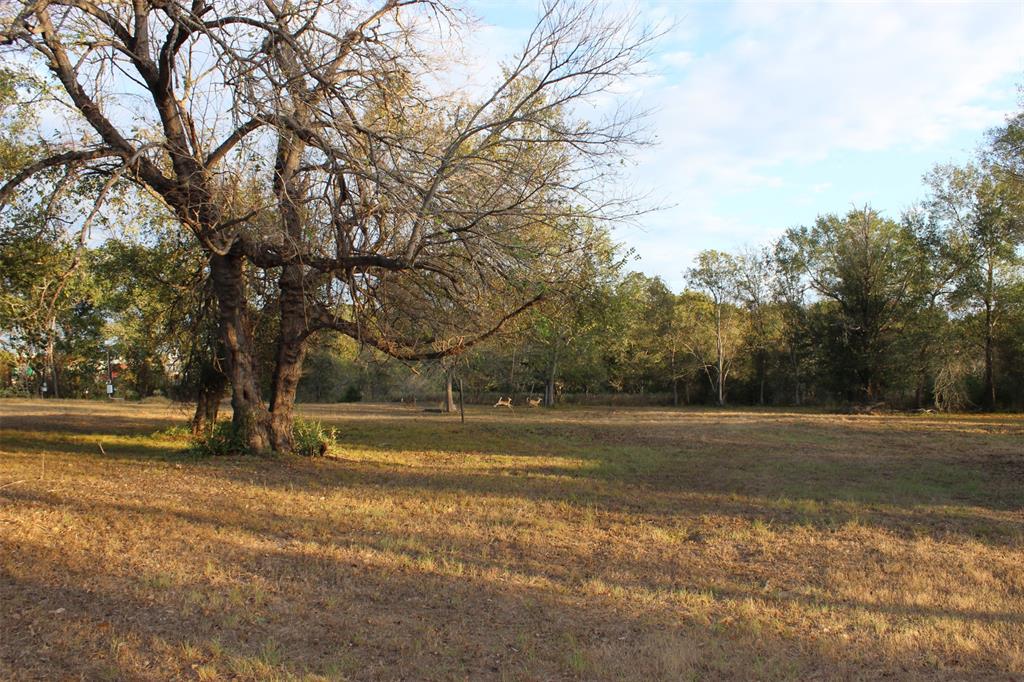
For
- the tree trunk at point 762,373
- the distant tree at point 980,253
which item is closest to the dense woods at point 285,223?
the distant tree at point 980,253

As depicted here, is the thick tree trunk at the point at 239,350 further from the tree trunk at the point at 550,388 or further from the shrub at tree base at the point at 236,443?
the tree trunk at the point at 550,388

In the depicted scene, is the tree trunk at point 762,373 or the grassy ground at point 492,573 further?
the tree trunk at point 762,373

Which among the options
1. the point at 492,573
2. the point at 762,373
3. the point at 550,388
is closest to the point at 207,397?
the point at 492,573

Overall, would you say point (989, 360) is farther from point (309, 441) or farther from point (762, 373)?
point (309, 441)

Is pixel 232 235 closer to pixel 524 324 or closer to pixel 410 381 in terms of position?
pixel 524 324

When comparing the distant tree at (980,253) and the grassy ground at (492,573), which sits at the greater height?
the distant tree at (980,253)

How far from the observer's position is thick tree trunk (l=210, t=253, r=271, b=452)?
1300 centimetres

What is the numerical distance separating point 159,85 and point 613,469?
1063cm

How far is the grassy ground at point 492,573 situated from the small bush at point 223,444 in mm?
465

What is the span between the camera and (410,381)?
50.1 m

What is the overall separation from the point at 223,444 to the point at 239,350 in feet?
6.21

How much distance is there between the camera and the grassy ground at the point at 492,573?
182 inches

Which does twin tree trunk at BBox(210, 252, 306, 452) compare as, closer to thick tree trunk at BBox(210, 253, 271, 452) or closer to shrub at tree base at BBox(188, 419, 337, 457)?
thick tree trunk at BBox(210, 253, 271, 452)

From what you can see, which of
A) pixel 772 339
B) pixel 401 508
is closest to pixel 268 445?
pixel 401 508
